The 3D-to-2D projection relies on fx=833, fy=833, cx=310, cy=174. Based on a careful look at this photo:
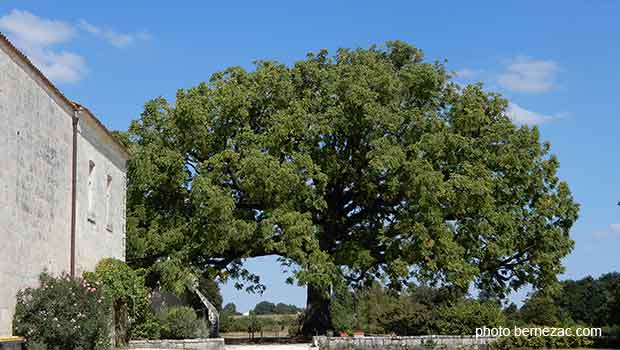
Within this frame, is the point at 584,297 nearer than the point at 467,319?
No

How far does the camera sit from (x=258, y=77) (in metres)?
35.9

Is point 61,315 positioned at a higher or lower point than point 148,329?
higher

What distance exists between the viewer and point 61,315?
17.7 m

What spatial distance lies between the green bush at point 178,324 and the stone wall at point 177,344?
97.3 inches

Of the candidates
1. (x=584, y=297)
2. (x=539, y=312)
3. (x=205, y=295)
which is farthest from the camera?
(x=584, y=297)

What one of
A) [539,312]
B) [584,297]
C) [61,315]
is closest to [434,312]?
[539,312]

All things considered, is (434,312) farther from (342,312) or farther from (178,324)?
(178,324)

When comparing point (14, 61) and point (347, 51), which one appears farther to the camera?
point (347, 51)

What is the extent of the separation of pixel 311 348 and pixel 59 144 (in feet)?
44.2

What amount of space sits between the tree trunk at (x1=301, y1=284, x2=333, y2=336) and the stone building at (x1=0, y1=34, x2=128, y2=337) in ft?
45.8

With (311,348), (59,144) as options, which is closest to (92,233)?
(59,144)

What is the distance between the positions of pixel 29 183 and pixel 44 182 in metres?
1.06

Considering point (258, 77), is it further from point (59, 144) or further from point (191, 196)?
point (59, 144)

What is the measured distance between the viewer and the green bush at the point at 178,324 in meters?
30.3
